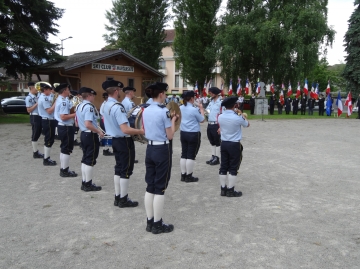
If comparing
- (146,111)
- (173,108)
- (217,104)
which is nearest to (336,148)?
(217,104)

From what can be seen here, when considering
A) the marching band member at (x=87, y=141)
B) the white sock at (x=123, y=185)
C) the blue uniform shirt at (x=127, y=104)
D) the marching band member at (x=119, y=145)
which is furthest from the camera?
the blue uniform shirt at (x=127, y=104)

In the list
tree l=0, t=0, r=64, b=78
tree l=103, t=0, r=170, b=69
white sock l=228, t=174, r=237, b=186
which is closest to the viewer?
white sock l=228, t=174, r=237, b=186

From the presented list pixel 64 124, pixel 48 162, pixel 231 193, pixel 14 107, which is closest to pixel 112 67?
pixel 14 107

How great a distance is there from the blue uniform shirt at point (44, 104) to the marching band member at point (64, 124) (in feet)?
4.29

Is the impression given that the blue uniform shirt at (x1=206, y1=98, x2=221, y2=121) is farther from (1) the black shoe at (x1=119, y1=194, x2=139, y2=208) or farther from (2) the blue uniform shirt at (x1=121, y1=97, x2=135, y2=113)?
(1) the black shoe at (x1=119, y1=194, x2=139, y2=208)

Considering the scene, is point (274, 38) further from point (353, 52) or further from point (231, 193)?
point (231, 193)

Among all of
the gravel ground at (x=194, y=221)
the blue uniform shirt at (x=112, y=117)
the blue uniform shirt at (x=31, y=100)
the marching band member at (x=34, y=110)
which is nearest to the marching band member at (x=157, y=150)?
the gravel ground at (x=194, y=221)

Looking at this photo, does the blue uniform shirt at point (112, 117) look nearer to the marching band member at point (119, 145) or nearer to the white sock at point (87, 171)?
the marching band member at point (119, 145)

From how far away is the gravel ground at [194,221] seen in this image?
4129 mm

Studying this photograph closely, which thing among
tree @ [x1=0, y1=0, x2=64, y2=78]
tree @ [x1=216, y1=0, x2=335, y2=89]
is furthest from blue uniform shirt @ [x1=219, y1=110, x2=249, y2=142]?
tree @ [x1=216, y1=0, x2=335, y2=89]

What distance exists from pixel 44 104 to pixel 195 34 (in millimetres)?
33233

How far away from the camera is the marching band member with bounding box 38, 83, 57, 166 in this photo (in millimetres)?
9180

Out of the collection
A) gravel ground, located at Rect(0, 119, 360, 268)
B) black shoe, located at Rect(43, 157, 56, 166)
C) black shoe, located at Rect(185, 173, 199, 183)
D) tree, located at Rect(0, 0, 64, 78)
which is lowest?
gravel ground, located at Rect(0, 119, 360, 268)

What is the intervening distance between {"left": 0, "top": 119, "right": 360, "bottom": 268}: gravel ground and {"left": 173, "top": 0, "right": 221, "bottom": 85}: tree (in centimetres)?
3145
